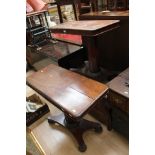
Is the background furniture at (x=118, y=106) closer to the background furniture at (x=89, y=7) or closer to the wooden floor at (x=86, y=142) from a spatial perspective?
the wooden floor at (x=86, y=142)

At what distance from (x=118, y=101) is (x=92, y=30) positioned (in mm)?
594

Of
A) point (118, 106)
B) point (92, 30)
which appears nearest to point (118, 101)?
point (118, 106)

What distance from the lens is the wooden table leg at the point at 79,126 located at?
1.50 m

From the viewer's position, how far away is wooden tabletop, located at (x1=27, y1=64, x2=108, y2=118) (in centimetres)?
114

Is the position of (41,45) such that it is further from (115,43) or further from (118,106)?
(118,106)

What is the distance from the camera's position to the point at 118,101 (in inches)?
52.6

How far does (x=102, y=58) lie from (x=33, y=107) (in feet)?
3.48

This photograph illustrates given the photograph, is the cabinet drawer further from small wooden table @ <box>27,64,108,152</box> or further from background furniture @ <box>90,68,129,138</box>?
small wooden table @ <box>27,64,108,152</box>

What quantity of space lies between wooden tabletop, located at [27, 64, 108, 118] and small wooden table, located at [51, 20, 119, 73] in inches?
14.7

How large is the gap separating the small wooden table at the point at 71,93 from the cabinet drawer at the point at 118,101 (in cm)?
12

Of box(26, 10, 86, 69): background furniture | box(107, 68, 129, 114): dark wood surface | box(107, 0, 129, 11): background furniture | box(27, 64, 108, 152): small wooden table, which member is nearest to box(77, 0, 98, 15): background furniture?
box(107, 0, 129, 11): background furniture
